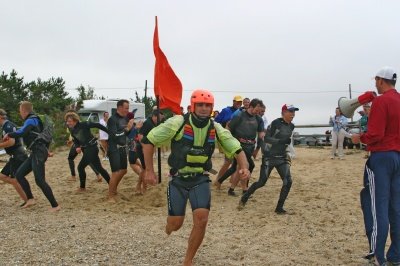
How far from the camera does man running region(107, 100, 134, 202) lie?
866cm

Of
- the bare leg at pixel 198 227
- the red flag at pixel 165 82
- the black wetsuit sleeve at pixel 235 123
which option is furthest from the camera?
the black wetsuit sleeve at pixel 235 123

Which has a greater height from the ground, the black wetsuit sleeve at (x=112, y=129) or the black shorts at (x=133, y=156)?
the black wetsuit sleeve at (x=112, y=129)

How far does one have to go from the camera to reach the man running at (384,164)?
471 cm

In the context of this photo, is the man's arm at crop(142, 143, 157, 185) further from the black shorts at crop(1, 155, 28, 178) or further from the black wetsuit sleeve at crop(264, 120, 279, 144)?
the black shorts at crop(1, 155, 28, 178)

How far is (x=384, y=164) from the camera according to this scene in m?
4.75

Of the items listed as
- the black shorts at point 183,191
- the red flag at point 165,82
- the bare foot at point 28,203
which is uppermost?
the red flag at point 165,82

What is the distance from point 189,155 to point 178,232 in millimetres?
2135

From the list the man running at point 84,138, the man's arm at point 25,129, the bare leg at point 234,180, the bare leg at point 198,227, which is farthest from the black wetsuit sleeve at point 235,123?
the bare leg at point 198,227

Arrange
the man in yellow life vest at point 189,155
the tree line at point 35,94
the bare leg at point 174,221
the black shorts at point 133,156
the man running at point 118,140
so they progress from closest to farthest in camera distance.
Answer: the man in yellow life vest at point 189,155
the bare leg at point 174,221
the man running at point 118,140
the black shorts at point 133,156
the tree line at point 35,94

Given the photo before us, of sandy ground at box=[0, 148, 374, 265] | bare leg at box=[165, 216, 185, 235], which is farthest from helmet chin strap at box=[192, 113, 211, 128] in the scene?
sandy ground at box=[0, 148, 374, 265]

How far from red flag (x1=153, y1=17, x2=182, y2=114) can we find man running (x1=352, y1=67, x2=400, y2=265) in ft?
13.7

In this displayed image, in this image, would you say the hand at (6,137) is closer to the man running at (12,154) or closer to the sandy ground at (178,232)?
the man running at (12,154)

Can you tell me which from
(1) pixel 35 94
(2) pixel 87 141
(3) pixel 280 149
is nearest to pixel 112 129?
(2) pixel 87 141

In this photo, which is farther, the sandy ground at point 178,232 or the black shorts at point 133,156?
the black shorts at point 133,156
